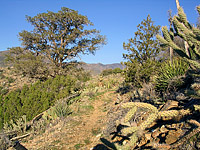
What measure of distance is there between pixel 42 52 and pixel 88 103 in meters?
10.6

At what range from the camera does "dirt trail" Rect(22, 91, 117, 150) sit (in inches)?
214

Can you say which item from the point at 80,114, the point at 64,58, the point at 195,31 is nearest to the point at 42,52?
the point at 64,58

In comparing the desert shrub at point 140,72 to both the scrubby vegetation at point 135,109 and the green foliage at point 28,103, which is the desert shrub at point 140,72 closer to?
the scrubby vegetation at point 135,109

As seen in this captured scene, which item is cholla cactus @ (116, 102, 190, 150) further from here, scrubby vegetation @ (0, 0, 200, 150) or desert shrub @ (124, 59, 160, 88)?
desert shrub @ (124, 59, 160, 88)

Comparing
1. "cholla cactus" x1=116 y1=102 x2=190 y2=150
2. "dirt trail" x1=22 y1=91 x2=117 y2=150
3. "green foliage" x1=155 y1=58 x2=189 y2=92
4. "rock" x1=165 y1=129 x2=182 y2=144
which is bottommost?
"dirt trail" x1=22 y1=91 x2=117 y2=150

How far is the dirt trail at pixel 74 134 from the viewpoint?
17.8 ft

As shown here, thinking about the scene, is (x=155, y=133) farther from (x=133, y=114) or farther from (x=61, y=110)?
(x=61, y=110)

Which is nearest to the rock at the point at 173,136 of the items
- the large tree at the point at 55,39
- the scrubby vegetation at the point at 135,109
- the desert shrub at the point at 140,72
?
the scrubby vegetation at the point at 135,109

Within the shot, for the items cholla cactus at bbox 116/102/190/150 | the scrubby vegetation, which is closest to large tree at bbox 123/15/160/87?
the scrubby vegetation

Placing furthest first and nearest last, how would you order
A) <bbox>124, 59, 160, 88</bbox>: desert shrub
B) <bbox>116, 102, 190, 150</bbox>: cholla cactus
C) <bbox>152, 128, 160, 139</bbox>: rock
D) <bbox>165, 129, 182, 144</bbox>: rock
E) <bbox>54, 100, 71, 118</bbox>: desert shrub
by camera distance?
<bbox>124, 59, 160, 88</bbox>: desert shrub < <bbox>54, 100, 71, 118</bbox>: desert shrub < <bbox>152, 128, 160, 139</bbox>: rock < <bbox>165, 129, 182, 144</bbox>: rock < <bbox>116, 102, 190, 150</bbox>: cholla cactus

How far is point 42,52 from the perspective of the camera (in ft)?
60.3

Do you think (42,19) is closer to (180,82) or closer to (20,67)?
(20,67)

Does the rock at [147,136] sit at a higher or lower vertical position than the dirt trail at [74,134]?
higher

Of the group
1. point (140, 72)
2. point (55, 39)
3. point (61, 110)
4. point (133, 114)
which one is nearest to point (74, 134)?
point (61, 110)
